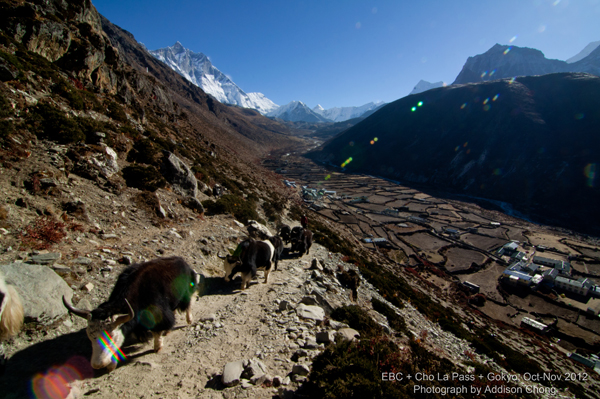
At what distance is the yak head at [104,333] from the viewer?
3.62 meters

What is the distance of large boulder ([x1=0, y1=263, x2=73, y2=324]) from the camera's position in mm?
4121

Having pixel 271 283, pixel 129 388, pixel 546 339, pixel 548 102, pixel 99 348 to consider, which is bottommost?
pixel 546 339

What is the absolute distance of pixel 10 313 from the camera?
3.70 meters

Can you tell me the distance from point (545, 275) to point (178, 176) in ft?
157

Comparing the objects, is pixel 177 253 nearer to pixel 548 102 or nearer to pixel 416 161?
pixel 416 161

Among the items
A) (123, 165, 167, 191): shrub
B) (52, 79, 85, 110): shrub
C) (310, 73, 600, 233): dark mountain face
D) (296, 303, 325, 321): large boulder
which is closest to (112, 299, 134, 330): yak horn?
(296, 303, 325, 321): large boulder

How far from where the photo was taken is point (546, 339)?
21016 mm

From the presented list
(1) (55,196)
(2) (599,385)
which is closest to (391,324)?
(1) (55,196)

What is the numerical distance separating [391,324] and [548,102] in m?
137

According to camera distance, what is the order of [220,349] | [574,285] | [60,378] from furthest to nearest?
[574,285], [220,349], [60,378]

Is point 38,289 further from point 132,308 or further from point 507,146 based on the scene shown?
point 507,146

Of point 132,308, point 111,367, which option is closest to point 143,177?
point 132,308

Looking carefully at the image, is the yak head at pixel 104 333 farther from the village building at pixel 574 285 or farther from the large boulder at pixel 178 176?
the village building at pixel 574 285

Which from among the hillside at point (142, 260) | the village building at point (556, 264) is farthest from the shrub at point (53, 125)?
the village building at point (556, 264)
